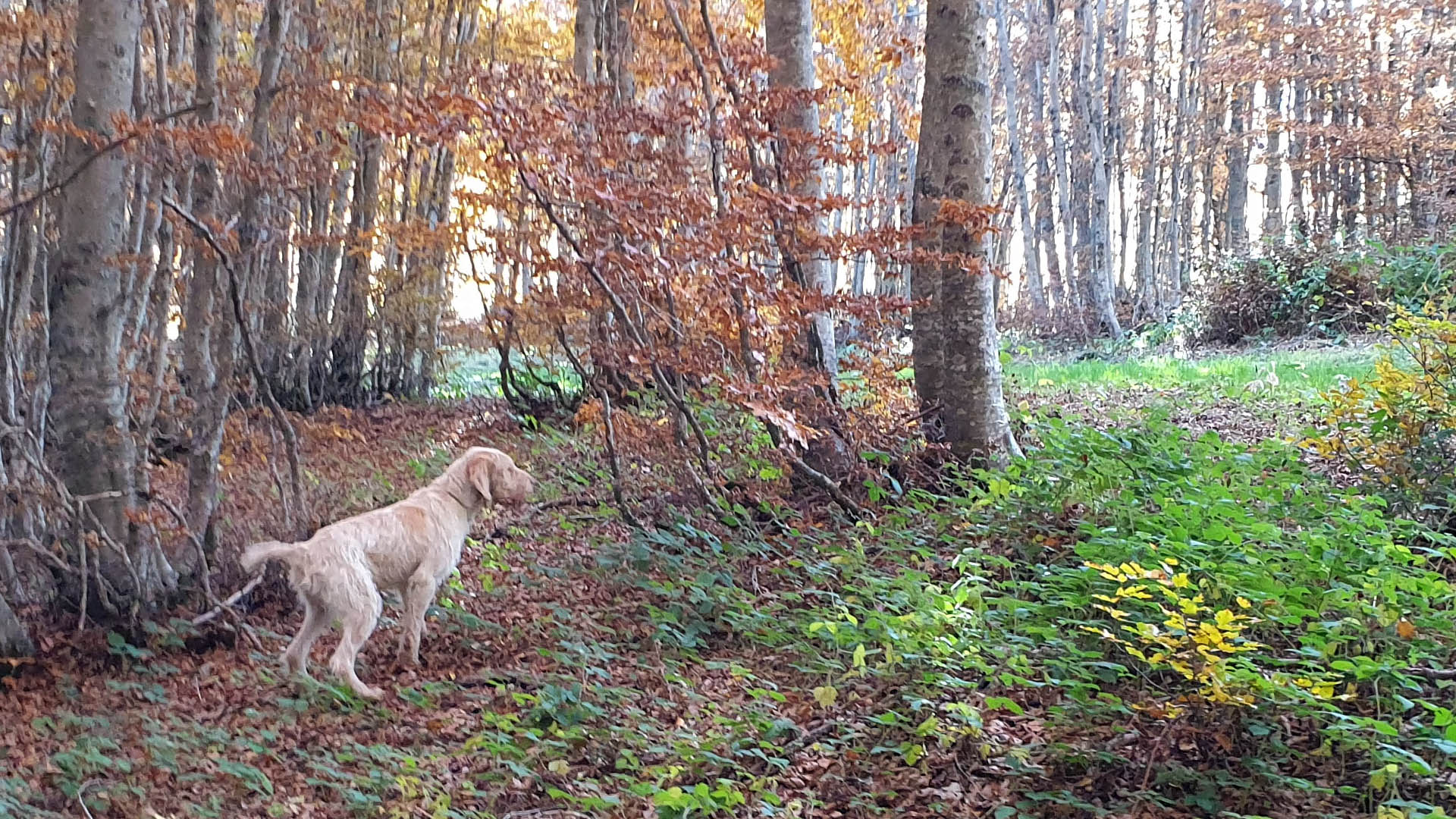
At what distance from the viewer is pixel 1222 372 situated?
12.3m

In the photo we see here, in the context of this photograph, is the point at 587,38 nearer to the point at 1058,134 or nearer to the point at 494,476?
the point at 494,476

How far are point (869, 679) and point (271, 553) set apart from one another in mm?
2876

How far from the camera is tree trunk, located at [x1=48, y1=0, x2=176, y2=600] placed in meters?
5.44

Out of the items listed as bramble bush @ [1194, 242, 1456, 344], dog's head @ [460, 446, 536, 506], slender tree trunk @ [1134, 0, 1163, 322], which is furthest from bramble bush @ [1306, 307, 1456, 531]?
slender tree trunk @ [1134, 0, 1163, 322]

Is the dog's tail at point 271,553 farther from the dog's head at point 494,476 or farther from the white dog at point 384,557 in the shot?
the dog's head at point 494,476

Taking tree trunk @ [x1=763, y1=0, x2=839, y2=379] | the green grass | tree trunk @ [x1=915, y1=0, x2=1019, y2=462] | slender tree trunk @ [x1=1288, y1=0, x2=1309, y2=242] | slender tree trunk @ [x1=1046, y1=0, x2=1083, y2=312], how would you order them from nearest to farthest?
tree trunk @ [x1=763, y1=0, x2=839, y2=379] → tree trunk @ [x1=915, y1=0, x2=1019, y2=462] → the green grass → slender tree trunk @ [x1=1288, y1=0, x2=1309, y2=242] → slender tree trunk @ [x1=1046, y1=0, x2=1083, y2=312]

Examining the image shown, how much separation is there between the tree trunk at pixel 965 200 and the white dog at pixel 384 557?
3323 millimetres

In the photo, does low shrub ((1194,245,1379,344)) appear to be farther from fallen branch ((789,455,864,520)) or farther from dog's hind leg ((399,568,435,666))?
dog's hind leg ((399,568,435,666))

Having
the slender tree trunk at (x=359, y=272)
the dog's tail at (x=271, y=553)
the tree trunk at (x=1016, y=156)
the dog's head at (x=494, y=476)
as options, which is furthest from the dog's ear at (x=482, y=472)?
the tree trunk at (x=1016, y=156)

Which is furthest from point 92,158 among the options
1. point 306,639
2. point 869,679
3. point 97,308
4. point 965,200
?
point 965,200

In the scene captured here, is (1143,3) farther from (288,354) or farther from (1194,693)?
(1194,693)

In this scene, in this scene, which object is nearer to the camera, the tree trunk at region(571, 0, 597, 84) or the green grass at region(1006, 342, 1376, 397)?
the green grass at region(1006, 342, 1376, 397)

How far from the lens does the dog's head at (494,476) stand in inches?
225

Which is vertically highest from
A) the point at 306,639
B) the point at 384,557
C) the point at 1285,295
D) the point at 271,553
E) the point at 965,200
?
the point at 965,200
